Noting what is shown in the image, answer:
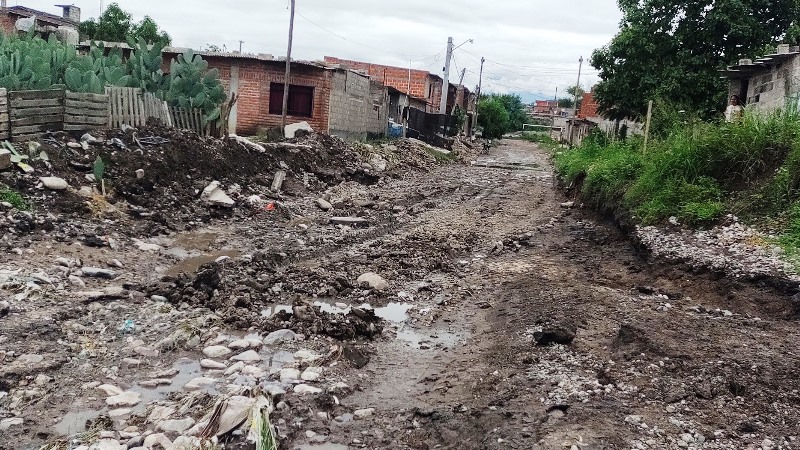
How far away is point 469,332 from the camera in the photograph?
5.59m

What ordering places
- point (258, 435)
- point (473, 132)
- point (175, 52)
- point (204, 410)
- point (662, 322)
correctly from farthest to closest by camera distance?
point (473, 132)
point (175, 52)
point (662, 322)
point (204, 410)
point (258, 435)

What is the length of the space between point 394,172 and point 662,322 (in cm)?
1279

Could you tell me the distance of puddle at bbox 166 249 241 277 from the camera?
6983 millimetres

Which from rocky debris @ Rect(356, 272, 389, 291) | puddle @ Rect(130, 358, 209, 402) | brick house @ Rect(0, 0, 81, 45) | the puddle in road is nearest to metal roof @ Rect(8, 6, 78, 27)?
brick house @ Rect(0, 0, 81, 45)

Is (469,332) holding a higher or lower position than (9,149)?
lower

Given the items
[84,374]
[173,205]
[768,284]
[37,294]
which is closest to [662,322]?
[768,284]

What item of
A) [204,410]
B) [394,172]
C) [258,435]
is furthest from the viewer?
[394,172]

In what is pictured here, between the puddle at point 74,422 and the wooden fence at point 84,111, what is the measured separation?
724 cm

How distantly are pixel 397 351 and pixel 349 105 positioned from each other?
680 inches

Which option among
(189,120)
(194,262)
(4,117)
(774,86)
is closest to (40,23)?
(189,120)

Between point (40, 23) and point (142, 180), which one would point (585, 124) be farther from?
point (142, 180)

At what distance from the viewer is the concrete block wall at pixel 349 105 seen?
793 inches

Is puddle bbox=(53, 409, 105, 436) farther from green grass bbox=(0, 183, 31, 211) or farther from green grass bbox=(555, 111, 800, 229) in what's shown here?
green grass bbox=(555, 111, 800, 229)

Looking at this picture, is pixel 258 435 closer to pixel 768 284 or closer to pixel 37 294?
pixel 37 294
